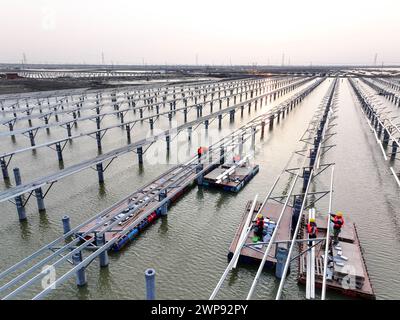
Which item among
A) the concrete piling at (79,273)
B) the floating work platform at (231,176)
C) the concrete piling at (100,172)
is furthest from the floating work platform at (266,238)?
the concrete piling at (100,172)

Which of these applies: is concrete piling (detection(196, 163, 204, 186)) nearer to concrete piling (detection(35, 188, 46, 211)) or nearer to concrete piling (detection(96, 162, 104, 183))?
concrete piling (detection(96, 162, 104, 183))

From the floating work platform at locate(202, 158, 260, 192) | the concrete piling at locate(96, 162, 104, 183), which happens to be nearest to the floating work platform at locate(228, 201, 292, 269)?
the floating work platform at locate(202, 158, 260, 192)

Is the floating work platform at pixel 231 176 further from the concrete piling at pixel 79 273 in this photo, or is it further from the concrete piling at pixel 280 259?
the concrete piling at pixel 79 273

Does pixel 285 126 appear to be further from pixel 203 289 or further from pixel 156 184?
pixel 203 289

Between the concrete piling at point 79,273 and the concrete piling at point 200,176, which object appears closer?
the concrete piling at point 79,273

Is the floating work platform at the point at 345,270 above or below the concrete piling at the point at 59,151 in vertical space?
below

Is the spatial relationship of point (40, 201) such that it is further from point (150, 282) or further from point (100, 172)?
point (150, 282)

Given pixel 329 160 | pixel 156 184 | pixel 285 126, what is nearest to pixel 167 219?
pixel 156 184
